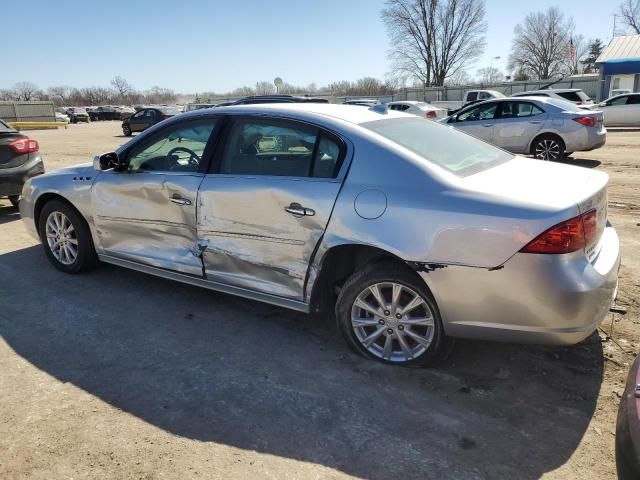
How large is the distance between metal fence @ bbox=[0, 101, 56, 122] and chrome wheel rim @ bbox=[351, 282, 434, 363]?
47269mm

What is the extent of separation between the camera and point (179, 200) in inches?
156

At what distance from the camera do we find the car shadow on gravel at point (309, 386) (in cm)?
258

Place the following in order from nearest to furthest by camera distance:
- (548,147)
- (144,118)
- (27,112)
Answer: (548,147) → (144,118) → (27,112)

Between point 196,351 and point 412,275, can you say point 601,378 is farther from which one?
point 196,351

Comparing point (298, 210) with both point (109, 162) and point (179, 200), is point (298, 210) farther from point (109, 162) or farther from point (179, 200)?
point (109, 162)

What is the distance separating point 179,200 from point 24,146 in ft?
16.8

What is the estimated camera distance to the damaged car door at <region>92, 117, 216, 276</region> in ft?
13.0

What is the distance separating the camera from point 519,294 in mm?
2748

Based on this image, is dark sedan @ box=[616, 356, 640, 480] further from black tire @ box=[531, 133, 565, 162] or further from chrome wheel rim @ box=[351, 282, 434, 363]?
black tire @ box=[531, 133, 565, 162]

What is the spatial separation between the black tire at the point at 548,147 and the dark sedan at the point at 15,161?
9.92 metres

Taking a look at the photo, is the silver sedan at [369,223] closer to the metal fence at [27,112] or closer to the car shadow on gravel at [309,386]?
the car shadow on gravel at [309,386]

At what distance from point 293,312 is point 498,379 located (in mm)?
Result: 1688

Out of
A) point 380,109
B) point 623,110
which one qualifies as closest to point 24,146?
point 380,109

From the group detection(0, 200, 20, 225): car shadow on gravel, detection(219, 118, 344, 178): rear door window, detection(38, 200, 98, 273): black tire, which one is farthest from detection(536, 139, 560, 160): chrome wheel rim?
detection(0, 200, 20, 225): car shadow on gravel
